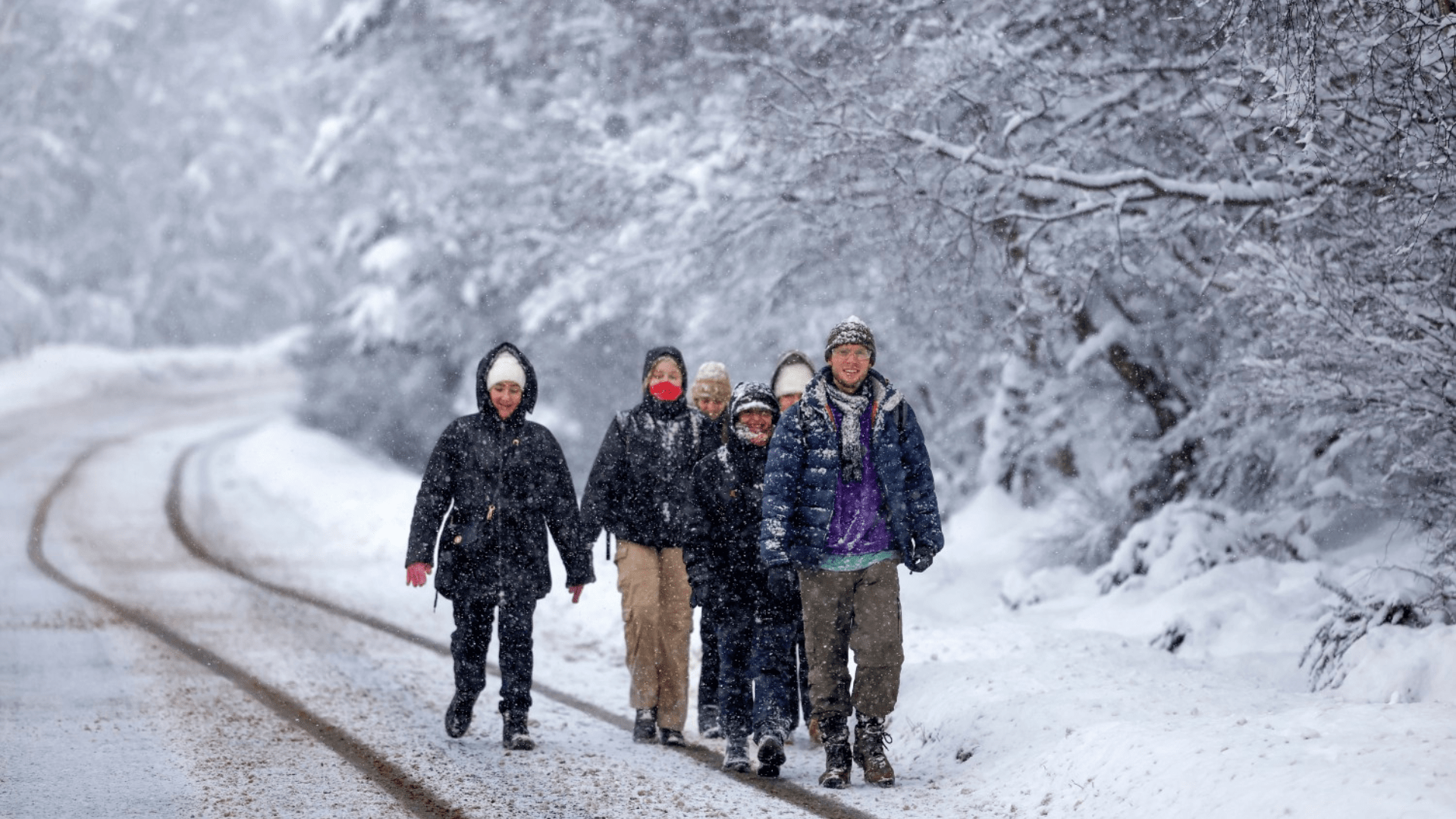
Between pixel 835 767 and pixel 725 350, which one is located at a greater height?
pixel 725 350

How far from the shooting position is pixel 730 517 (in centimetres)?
677

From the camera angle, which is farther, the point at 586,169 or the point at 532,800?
the point at 586,169

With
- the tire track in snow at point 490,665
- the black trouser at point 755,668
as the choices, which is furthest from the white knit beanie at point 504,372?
the tire track in snow at point 490,665

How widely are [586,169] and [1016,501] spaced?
600 cm

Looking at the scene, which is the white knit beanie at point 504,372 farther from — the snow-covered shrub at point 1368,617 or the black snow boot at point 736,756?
the snow-covered shrub at point 1368,617

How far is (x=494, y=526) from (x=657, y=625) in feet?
3.51

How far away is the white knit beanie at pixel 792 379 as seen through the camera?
694 cm

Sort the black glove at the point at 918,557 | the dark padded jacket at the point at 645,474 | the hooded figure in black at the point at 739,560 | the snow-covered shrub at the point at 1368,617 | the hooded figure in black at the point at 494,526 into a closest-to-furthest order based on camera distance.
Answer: the black glove at the point at 918,557 < the hooded figure in black at the point at 739,560 < the hooded figure in black at the point at 494,526 < the dark padded jacket at the point at 645,474 < the snow-covered shrub at the point at 1368,617

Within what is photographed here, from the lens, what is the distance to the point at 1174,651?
8.88 meters

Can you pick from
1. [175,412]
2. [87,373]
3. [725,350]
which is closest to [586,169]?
[725,350]

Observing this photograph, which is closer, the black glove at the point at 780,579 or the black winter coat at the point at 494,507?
the black glove at the point at 780,579

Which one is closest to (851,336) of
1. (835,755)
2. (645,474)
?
(645,474)

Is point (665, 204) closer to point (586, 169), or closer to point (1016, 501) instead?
point (586, 169)

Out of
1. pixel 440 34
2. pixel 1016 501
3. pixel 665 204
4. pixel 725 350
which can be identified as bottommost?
pixel 1016 501
